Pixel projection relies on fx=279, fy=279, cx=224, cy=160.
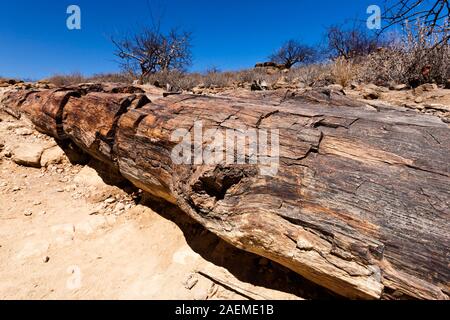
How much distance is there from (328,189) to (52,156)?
3478 millimetres

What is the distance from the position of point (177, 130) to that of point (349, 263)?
1529 mm

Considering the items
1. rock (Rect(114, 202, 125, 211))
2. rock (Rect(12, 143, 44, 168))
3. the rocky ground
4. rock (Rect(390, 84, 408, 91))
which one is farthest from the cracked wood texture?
rock (Rect(390, 84, 408, 91))

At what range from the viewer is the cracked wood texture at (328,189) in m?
1.37

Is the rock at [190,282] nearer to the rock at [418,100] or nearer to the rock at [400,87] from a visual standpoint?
the rock at [418,100]

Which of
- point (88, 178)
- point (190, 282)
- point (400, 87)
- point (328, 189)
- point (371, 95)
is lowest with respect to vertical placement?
point (190, 282)

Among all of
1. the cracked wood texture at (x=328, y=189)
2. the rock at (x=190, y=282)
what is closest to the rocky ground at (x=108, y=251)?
the rock at (x=190, y=282)

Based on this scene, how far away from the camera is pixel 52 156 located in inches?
143

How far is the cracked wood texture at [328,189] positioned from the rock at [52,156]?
1.48 metres

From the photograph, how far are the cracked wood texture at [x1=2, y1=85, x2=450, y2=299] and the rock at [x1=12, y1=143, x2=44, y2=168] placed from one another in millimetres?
1615

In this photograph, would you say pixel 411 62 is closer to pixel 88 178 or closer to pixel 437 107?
pixel 437 107

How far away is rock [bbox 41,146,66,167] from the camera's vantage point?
3.57 meters

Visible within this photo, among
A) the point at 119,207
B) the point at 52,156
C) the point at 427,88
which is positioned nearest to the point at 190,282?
the point at 119,207
